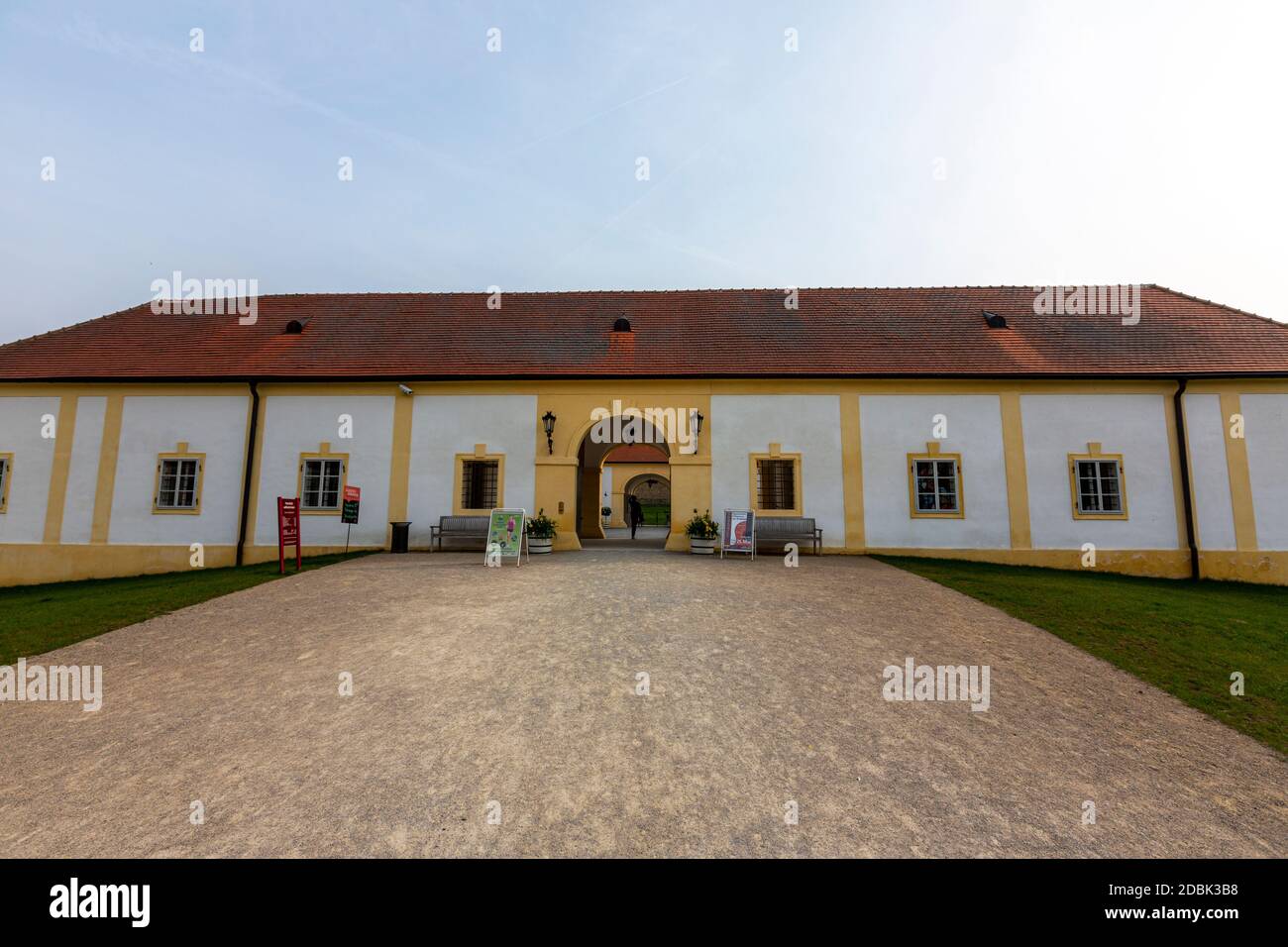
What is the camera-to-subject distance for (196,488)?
47.1 feet

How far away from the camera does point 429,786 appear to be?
330cm

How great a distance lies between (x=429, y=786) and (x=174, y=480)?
51.9 ft

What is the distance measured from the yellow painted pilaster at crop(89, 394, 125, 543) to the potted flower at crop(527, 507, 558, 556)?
1105cm

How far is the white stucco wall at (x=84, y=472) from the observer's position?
14.1 m

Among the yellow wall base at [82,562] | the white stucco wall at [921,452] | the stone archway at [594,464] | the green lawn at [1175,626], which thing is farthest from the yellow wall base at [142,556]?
the stone archway at [594,464]

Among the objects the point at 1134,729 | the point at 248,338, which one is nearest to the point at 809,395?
the point at 1134,729

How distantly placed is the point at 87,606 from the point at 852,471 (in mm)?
15159

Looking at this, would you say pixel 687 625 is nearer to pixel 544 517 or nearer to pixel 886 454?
pixel 544 517

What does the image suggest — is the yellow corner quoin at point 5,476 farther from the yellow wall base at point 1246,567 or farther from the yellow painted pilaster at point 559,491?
the yellow wall base at point 1246,567

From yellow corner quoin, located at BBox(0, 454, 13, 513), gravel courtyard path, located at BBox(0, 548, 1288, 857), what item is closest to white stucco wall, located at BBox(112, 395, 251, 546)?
yellow corner quoin, located at BBox(0, 454, 13, 513)

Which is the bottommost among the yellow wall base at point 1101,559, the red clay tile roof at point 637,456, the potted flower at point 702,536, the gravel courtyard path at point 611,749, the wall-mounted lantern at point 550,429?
the gravel courtyard path at point 611,749

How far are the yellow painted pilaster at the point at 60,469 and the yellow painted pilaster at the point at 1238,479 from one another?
28.9 meters
